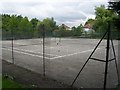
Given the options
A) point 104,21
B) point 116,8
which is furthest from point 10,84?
point 104,21

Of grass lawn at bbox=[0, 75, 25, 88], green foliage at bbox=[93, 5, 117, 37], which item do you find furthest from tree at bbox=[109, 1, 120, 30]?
grass lawn at bbox=[0, 75, 25, 88]

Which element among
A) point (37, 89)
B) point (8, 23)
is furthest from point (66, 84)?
point (8, 23)

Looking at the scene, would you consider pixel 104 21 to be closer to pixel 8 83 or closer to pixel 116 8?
pixel 116 8

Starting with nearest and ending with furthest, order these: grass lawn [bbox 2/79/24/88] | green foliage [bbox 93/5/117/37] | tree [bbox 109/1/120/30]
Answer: grass lawn [bbox 2/79/24/88]
tree [bbox 109/1/120/30]
green foliage [bbox 93/5/117/37]

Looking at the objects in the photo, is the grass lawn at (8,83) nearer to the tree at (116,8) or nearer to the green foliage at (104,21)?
the green foliage at (104,21)

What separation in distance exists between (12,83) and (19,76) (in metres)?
1.28

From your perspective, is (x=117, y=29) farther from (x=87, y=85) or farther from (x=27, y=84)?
(x=27, y=84)

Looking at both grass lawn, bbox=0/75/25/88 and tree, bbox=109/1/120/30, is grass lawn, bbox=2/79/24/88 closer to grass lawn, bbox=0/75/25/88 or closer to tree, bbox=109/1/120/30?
grass lawn, bbox=0/75/25/88

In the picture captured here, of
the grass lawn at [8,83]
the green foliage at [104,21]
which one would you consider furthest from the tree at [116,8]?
the grass lawn at [8,83]

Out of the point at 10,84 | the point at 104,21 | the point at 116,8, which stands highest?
the point at 104,21

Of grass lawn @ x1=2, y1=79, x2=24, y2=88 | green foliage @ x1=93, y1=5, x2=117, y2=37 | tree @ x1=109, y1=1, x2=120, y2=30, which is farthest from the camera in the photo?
green foliage @ x1=93, y1=5, x2=117, y2=37

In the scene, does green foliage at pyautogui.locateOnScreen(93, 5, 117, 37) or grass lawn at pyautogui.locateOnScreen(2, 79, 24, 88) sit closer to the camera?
grass lawn at pyautogui.locateOnScreen(2, 79, 24, 88)

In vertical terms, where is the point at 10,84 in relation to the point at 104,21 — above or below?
below

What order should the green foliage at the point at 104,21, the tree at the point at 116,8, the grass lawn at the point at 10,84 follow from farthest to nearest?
the green foliage at the point at 104,21
the tree at the point at 116,8
the grass lawn at the point at 10,84
